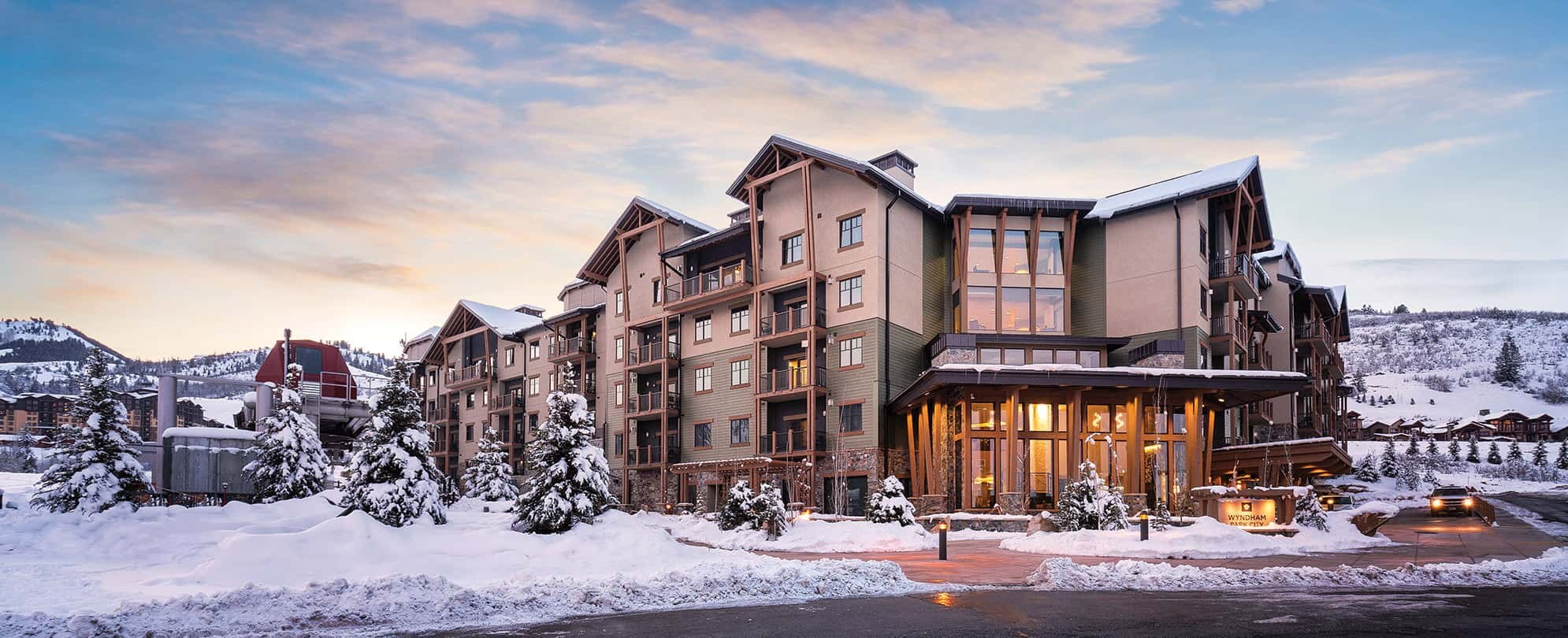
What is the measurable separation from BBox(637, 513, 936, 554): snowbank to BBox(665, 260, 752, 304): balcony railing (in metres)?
18.4

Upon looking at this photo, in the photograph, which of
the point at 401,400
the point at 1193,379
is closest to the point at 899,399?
the point at 1193,379

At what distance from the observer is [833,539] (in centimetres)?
3080

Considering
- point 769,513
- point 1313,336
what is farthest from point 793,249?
point 1313,336

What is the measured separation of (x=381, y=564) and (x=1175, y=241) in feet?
117

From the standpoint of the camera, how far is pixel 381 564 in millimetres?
18531

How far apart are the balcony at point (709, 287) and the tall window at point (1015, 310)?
491 inches

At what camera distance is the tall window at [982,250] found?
152 ft

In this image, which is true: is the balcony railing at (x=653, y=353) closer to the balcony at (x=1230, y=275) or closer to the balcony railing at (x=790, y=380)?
the balcony railing at (x=790, y=380)

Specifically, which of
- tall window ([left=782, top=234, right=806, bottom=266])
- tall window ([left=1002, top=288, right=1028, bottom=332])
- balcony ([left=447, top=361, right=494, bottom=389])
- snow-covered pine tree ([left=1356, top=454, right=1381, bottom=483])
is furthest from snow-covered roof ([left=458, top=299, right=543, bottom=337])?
snow-covered pine tree ([left=1356, top=454, right=1381, bottom=483])

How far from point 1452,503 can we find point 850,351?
26.3 m

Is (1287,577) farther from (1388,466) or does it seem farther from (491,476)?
(1388,466)

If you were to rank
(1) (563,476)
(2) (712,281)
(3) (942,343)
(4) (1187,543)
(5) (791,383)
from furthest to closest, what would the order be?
(2) (712,281), (5) (791,383), (3) (942,343), (1) (563,476), (4) (1187,543)

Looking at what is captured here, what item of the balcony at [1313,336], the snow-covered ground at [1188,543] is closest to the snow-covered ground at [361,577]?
the snow-covered ground at [1188,543]

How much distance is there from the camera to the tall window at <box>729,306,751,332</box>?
169 feet
